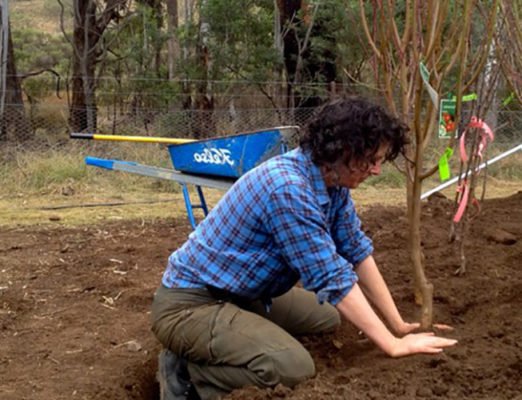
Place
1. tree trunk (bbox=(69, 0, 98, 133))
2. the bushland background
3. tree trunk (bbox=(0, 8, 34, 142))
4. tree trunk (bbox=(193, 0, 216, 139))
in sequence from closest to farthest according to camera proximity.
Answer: tree trunk (bbox=(0, 8, 34, 142)) < the bushland background < tree trunk (bbox=(69, 0, 98, 133)) < tree trunk (bbox=(193, 0, 216, 139))

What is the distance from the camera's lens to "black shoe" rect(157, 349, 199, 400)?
2908 millimetres

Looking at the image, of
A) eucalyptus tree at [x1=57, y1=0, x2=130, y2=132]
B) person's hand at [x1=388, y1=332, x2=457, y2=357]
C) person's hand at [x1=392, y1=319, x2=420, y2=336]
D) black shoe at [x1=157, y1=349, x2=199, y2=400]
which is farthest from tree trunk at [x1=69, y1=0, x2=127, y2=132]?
person's hand at [x1=388, y1=332, x2=457, y2=357]

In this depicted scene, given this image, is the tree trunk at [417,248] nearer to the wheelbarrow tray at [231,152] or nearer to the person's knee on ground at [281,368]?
the person's knee on ground at [281,368]

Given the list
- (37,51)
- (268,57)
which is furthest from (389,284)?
(37,51)

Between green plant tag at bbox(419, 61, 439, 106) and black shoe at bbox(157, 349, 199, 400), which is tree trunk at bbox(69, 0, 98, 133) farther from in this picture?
green plant tag at bbox(419, 61, 439, 106)

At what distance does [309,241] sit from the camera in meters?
2.44

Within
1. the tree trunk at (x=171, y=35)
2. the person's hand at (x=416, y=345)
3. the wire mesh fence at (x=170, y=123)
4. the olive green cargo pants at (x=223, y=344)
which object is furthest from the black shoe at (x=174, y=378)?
the tree trunk at (x=171, y=35)

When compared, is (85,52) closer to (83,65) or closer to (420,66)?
(83,65)

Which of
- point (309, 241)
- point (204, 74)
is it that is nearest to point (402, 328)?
point (309, 241)

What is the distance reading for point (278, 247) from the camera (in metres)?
2.60

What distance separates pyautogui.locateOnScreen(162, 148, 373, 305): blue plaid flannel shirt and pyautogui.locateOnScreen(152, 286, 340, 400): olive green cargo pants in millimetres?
78

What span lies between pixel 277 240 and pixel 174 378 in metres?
0.83

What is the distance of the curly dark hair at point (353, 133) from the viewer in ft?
8.00

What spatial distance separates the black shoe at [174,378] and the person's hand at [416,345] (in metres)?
0.91
